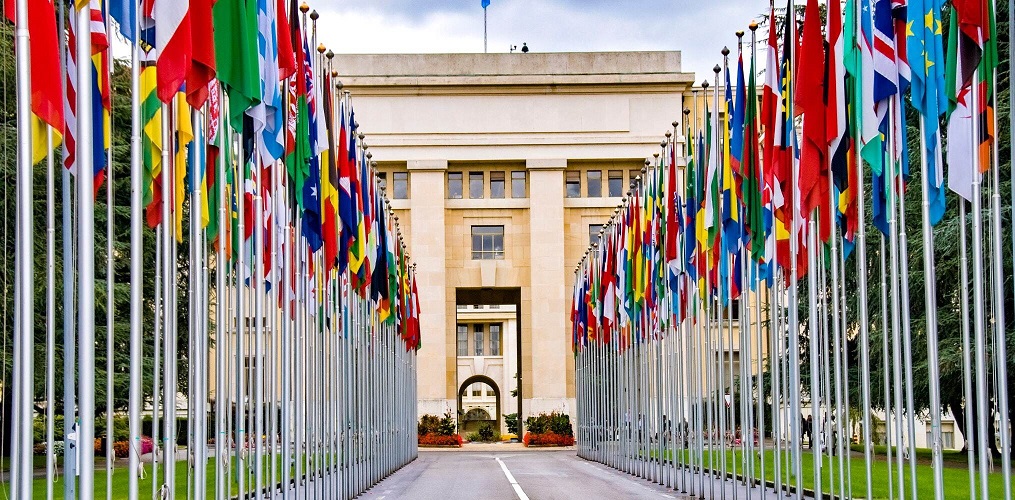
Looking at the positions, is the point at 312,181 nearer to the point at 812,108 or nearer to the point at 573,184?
the point at 812,108

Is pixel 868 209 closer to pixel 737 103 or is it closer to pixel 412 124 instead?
pixel 737 103

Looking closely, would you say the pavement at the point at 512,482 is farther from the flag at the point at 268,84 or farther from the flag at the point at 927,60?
the flag at the point at 927,60

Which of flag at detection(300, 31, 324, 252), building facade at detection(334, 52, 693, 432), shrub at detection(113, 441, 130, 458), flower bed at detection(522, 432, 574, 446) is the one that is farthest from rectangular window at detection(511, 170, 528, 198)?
flag at detection(300, 31, 324, 252)

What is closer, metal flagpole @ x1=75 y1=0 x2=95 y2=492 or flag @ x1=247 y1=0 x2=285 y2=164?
metal flagpole @ x1=75 y1=0 x2=95 y2=492

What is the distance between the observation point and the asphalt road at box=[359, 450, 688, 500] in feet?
100

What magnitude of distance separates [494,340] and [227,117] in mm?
99033

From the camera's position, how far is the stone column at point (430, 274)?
77.2 meters

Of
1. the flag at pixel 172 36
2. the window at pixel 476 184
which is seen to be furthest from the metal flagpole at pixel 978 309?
the window at pixel 476 184

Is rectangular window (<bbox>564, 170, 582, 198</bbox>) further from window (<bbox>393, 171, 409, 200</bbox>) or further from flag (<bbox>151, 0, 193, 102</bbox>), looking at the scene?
flag (<bbox>151, 0, 193, 102</bbox>)

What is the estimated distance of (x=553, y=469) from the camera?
45.0 m

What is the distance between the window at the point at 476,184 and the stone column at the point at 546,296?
9.91ft

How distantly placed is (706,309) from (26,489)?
68.6 ft

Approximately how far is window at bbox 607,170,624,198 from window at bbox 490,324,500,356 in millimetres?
40442

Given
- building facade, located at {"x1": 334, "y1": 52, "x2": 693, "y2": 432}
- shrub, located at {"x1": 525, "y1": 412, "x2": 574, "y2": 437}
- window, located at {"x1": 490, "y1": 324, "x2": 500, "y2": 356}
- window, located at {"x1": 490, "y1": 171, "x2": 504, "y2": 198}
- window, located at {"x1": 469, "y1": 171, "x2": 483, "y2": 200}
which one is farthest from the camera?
window, located at {"x1": 490, "y1": 324, "x2": 500, "y2": 356}
